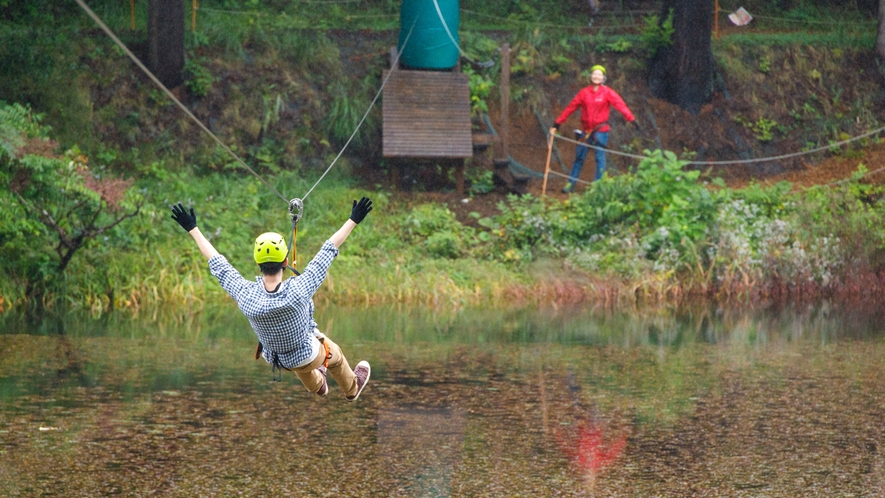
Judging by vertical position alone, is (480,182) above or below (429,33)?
below

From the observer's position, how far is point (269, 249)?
736 cm

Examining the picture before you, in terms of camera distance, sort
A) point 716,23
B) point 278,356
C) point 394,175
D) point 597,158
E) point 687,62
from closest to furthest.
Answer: point 278,356 < point 597,158 < point 394,175 < point 687,62 < point 716,23

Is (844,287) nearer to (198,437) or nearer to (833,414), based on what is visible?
(833,414)

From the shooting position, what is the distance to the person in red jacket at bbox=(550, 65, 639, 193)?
19516mm

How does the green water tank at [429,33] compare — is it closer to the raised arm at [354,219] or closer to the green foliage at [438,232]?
the green foliage at [438,232]

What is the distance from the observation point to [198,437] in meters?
9.58

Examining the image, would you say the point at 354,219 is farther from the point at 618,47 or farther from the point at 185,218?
the point at 618,47

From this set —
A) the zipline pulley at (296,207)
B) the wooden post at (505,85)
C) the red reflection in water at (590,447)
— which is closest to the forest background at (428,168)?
the wooden post at (505,85)

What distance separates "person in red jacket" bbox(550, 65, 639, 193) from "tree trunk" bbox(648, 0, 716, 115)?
11.4ft

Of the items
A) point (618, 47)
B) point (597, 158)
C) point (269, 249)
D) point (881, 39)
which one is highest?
point (881, 39)

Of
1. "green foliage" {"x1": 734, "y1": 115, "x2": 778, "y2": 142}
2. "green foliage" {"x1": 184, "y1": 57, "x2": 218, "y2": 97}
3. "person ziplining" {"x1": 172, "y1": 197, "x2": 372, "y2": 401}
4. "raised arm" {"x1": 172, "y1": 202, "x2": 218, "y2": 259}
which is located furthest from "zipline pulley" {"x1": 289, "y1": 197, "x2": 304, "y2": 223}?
"green foliage" {"x1": 734, "y1": 115, "x2": 778, "y2": 142}

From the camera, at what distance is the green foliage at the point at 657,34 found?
22922mm

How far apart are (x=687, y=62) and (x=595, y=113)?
3.89m

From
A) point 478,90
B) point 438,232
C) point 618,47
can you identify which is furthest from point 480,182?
point 618,47
